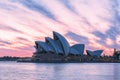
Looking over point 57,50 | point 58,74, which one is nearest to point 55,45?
point 57,50

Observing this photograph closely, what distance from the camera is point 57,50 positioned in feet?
392

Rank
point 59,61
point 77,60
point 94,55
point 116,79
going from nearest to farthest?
1. point 116,79
2. point 59,61
3. point 77,60
4. point 94,55

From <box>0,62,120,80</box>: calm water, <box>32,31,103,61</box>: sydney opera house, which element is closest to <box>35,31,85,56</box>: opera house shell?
<box>32,31,103,61</box>: sydney opera house

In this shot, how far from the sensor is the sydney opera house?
114750mm

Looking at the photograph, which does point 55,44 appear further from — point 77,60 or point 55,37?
point 77,60

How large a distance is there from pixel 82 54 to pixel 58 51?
2208 centimetres

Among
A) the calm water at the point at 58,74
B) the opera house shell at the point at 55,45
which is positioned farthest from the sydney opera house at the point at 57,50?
the calm water at the point at 58,74

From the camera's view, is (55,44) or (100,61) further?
(100,61)

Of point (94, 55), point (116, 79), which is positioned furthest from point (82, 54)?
point (116, 79)

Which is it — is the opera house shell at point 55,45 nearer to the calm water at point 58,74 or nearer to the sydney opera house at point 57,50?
the sydney opera house at point 57,50

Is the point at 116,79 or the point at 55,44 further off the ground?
the point at 55,44

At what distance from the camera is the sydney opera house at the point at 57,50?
115 metres

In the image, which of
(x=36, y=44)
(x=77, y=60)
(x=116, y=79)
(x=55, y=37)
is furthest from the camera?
(x=77, y=60)

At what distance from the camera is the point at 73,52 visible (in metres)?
135
